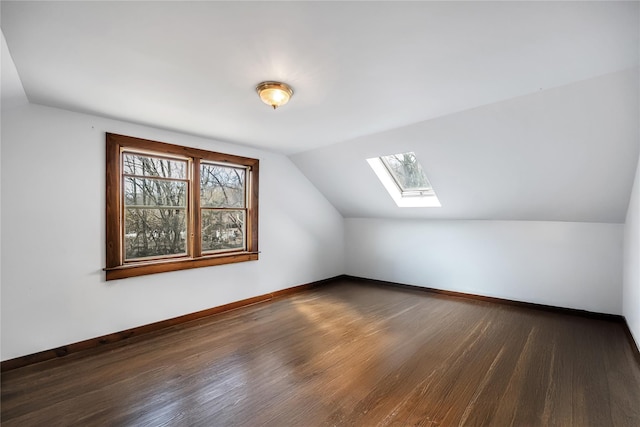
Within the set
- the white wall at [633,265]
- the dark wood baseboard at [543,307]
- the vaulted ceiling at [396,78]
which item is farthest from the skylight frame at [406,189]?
the white wall at [633,265]

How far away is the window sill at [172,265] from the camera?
9.93 ft

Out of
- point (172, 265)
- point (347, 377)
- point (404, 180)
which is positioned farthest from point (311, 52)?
point (404, 180)

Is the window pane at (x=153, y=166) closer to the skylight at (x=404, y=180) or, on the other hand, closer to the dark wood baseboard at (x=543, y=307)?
the skylight at (x=404, y=180)

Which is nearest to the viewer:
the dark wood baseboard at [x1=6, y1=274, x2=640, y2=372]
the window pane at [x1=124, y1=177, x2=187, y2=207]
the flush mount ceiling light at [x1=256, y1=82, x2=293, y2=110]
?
the flush mount ceiling light at [x1=256, y1=82, x2=293, y2=110]

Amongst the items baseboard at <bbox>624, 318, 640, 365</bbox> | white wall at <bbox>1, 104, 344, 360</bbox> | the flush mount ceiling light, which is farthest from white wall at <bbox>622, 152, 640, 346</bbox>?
white wall at <bbox>1, 104, 344, 360</bbox>

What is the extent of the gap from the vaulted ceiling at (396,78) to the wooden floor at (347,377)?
1.81 m

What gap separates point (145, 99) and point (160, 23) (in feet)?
3.95

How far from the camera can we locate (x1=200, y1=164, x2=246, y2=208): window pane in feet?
12.7

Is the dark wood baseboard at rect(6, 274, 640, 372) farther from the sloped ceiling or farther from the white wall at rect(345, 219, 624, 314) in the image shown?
the sloped ceiling

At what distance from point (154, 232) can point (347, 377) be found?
265cm

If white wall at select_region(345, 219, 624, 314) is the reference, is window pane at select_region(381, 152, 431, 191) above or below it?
above

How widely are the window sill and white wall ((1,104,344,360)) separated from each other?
0.08m

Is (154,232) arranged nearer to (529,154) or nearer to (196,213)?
(196,213)

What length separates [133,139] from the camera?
317 centimetres
